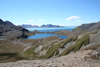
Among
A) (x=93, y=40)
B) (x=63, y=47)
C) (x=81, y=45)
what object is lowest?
(x=63, y=47)

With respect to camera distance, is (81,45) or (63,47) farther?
(63,47)

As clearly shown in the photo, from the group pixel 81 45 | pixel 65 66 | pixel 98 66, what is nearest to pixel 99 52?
pixel 98 66

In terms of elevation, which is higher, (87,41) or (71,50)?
(87,41)

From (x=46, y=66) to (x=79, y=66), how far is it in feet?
21.6

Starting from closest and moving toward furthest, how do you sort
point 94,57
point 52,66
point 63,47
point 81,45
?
point 52,66 → point 94,57 → point 81,45 → point 63,47

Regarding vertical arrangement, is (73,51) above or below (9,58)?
above

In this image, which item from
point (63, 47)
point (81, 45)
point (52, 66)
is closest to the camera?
point (52, 66)

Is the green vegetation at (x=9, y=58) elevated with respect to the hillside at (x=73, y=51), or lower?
lower

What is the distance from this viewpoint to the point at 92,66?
1562 cm

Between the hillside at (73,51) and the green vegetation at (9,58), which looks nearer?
the hillside at (73,51)

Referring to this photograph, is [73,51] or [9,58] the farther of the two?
[9,58]

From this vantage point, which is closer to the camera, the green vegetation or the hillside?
the hillside

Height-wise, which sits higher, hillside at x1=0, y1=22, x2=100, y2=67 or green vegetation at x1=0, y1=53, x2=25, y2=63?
hillside at x1=0, y1=22, x2=100, y2=67

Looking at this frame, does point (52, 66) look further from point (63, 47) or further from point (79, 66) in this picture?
point (63, 47)
